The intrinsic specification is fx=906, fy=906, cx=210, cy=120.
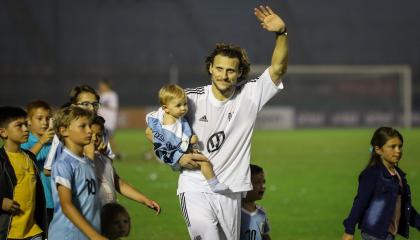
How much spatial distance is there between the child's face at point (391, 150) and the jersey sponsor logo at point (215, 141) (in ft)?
4.95

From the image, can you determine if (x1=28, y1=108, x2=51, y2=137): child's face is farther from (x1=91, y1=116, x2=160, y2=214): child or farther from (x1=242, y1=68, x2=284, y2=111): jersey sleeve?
(x1=242, y1=68, x2=284, y2=111): jersey sleeve

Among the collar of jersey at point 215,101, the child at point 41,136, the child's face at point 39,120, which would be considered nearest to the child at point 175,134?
the collar of jersey at point 215,101

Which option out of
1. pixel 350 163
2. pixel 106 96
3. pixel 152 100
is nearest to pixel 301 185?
pixel 350 163

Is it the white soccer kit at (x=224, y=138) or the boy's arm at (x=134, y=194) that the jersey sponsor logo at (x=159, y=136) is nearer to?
the white soccer kit at (x=224, y=138)

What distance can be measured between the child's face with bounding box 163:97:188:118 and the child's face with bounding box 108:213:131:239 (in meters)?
0.93

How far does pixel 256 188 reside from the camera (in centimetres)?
772

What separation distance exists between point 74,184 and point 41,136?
2486 millimetres

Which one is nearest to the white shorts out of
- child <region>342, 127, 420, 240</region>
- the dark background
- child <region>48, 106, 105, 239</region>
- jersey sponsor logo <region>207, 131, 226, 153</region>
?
jersey sponsor logo <region>207, 131, 226, 153</region>

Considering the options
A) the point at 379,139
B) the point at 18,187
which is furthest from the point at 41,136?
the point at 379,139

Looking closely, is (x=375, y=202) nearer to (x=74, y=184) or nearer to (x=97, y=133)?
(x=97, y=133)

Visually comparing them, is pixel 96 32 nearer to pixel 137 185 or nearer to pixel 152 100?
pixel 152 100

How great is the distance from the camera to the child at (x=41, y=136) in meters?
8.07

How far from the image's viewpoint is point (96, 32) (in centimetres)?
5006

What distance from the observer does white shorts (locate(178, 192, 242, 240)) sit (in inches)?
271
